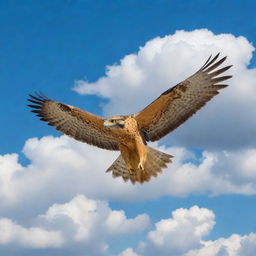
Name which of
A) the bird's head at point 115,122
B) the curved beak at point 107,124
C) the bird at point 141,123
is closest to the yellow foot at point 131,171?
the bird at point 141,123

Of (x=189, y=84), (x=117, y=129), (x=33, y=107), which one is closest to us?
(x=117, y=129)

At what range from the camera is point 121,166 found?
14.8 metres

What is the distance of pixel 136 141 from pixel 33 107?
3.96 m

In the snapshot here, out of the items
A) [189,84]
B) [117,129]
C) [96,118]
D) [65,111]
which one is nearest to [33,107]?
[65,111]

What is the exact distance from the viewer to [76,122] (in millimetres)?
15039

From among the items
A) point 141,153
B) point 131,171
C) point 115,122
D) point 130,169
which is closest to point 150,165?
point 131,171

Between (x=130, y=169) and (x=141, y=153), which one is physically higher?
(x=141, y=153)

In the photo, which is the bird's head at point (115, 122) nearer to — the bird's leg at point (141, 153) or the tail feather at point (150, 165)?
the bird's leg at point (141, 153)

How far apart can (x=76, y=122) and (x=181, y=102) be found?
3004 mm

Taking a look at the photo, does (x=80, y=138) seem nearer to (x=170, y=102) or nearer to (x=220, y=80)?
(x=170, y=102)

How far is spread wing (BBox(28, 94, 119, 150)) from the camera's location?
14.6 m

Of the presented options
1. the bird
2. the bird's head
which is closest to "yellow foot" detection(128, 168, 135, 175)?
the bird

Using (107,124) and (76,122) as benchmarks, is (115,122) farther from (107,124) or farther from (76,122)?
(76,122)

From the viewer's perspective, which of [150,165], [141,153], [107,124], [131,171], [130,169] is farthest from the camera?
[150,165]
